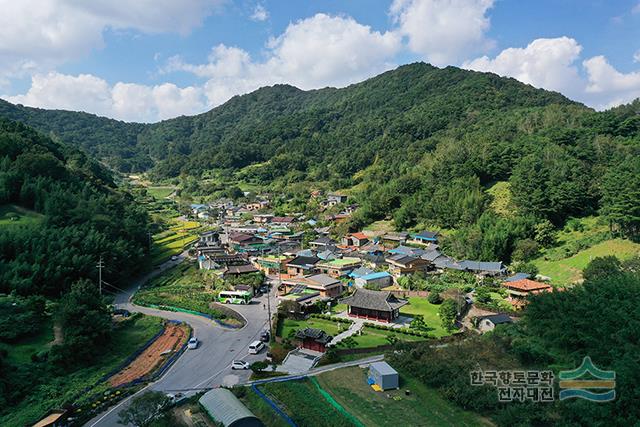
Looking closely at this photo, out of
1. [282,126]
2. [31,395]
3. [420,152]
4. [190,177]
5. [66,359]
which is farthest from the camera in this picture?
[282,126]

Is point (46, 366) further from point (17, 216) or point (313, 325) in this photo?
point (17, 216)

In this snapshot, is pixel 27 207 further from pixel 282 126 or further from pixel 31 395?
pixel 282 126

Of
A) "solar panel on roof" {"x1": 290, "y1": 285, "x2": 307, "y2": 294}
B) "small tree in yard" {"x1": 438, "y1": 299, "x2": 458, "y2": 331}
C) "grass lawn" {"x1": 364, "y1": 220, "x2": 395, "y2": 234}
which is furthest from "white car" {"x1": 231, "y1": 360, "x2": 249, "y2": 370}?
"grass lawn" {"x1": 364, "y1": 220, "x2": 395, "y2": 234}

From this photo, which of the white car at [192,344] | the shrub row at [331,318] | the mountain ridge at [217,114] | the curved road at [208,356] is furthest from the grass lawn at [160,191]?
the white car at [192,344]

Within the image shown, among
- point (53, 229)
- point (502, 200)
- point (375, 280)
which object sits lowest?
point (375, 280)

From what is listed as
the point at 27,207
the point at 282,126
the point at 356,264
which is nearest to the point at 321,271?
the point at 356,264

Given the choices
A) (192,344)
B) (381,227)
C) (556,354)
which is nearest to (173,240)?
(381,227)

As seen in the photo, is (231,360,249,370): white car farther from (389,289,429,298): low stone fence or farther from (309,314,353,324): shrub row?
(389,289,429,298): low stone fence

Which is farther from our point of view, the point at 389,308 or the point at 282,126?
the point at 282,126
